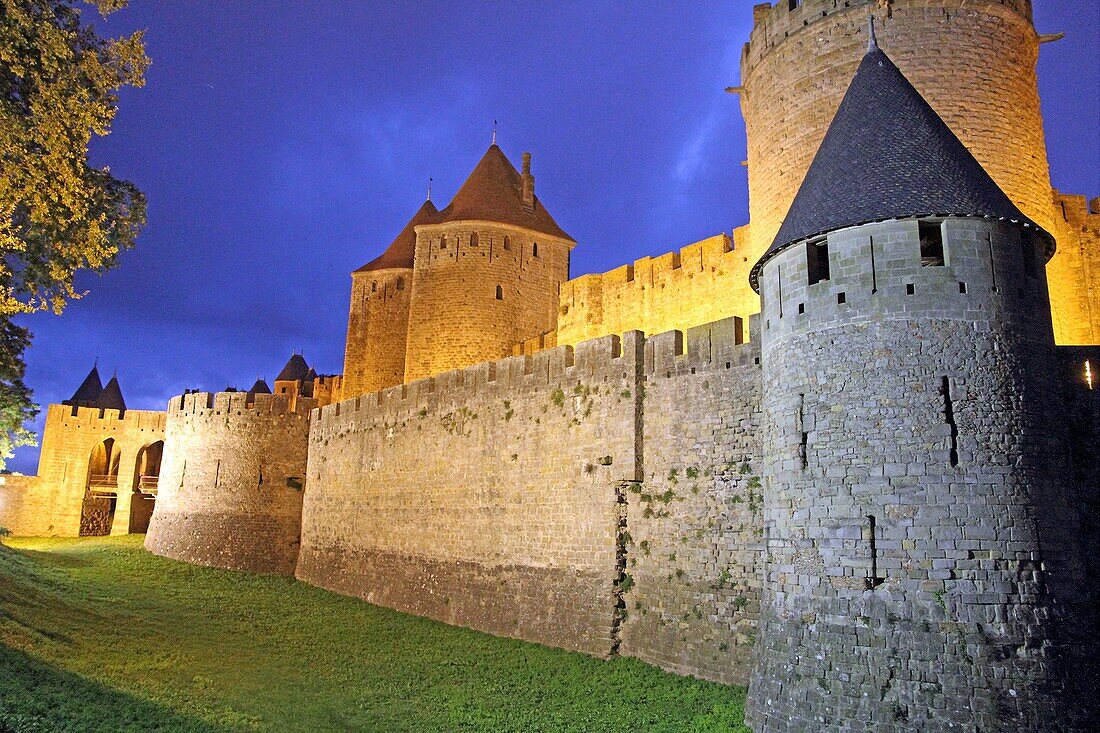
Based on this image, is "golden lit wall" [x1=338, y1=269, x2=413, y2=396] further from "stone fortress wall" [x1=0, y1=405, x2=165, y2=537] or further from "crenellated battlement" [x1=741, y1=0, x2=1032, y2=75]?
"crenellated battlement" [x1=741, y1=0, x2=1032, y2=75]

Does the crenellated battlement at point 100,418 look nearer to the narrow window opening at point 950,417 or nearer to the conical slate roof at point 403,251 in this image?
the conical slate roof at point 403,251

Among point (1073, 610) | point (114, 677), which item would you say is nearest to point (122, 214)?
point (114, 677)

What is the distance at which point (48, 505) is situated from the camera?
3269 centimetres

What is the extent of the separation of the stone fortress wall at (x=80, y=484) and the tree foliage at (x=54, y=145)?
24770 mm

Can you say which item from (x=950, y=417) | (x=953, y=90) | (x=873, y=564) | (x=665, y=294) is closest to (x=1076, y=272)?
(x=953, y=90)

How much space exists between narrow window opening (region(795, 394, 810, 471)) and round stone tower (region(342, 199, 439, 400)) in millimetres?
20708

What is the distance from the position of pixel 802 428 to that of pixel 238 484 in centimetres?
1874

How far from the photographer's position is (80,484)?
33094 mm

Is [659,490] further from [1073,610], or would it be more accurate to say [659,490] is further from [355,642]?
[355,642]

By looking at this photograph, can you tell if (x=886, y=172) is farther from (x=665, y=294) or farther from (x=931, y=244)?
(x=665, y=294)

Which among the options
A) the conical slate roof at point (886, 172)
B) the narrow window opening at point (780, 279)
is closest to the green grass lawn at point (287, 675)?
the narrow window opening at point (780, 279)

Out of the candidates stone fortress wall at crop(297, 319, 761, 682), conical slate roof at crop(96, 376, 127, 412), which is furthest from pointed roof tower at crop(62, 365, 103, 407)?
stone fortress wall at crop(297, 319, 761, 682)

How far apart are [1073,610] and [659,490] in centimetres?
567

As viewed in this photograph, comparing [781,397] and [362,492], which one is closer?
[781,397]
